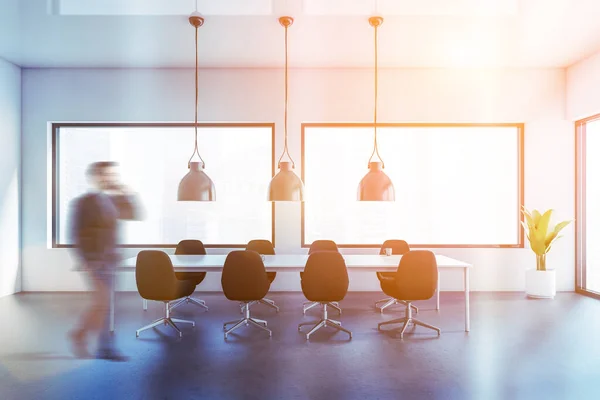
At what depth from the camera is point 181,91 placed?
568cm

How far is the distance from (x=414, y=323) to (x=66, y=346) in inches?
137

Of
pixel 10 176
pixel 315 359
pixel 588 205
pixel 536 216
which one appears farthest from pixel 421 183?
pixel 10 176

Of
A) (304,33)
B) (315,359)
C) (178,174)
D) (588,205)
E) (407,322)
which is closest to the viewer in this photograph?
(315,359)

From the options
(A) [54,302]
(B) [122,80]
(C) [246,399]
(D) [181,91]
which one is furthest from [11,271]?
(C) [246,399]

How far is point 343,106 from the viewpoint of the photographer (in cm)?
568

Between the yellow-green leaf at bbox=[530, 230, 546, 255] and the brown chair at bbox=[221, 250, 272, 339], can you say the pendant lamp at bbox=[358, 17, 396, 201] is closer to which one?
the brown chair at bbox=[221, 250, 272, 339]

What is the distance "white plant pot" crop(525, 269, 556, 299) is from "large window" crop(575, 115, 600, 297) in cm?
73

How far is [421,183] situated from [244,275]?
11.6ft

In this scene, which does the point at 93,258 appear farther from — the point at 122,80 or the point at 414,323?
the point at 122,80

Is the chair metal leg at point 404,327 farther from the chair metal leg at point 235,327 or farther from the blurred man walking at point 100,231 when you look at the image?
the blurred man walking at point 100,231

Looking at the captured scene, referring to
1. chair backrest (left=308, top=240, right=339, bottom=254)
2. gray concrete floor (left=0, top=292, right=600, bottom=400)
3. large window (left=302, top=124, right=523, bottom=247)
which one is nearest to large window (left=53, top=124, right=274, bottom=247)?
large window (left=302, top=124, right=523, bottom=247)

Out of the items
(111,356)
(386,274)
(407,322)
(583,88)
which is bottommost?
Result: (111,356)

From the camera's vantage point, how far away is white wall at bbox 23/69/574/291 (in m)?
5.64

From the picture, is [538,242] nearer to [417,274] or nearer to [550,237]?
A: [550,237]
